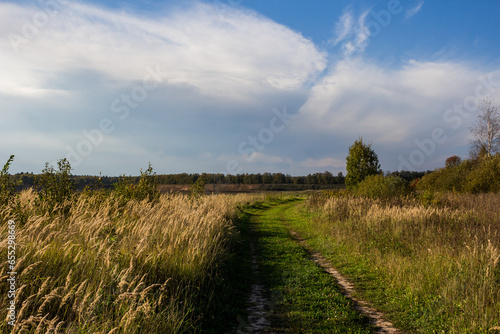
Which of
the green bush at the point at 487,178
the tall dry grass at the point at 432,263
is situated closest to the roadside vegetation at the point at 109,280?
the tall dry grass at the point at 432,263

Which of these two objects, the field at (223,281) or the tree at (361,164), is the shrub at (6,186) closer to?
the field at (223,281)

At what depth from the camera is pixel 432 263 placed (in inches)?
312

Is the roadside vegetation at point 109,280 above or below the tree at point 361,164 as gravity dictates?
below

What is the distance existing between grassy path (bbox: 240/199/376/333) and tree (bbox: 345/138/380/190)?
2341 centimetres

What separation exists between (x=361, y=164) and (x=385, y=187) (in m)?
8.10

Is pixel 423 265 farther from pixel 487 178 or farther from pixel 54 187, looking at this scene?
pixel 487 178

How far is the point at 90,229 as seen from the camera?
23.3ft

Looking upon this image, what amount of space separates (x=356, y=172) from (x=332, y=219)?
18.0 metres

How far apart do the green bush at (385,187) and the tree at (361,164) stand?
552 cm

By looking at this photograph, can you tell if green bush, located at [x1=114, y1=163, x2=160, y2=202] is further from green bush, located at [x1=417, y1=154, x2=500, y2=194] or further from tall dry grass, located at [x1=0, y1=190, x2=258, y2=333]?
green bush, located at [x1=417, y1=154, x2=500, y2=194]

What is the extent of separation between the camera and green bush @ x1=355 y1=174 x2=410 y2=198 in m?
26.0

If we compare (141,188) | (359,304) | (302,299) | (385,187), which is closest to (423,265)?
(359,304)

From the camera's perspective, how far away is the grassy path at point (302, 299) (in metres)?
5.97

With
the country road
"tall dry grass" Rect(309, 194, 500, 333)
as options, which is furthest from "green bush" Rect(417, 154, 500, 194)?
the country road
